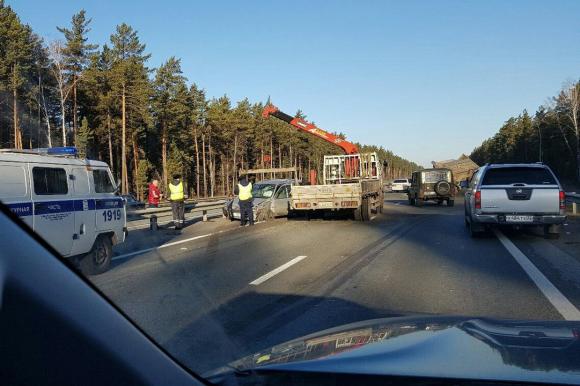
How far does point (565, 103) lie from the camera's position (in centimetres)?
7606

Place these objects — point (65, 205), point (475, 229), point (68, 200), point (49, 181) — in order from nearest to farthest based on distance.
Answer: point (49, 181)
point (65, 205)
point (68, 200)
point (475, 229)

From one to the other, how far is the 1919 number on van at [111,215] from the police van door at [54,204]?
1.08 m

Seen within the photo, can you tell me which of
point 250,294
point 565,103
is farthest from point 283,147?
point 250,294

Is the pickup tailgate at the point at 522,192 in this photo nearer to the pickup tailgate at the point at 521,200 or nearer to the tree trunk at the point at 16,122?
the pickup tailgate at the point at 521,200

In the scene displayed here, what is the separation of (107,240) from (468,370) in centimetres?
864

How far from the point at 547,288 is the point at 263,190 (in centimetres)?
1511

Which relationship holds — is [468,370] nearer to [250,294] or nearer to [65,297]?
[65,297]

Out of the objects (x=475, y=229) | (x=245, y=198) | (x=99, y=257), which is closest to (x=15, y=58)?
(x=245, y=198)

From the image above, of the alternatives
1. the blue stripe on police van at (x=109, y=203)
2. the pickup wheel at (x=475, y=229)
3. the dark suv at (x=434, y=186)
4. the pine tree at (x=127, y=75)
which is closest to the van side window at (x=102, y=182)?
the blue stripe on police van at (x=109, y=203)

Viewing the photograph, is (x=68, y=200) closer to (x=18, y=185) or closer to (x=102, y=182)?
(x=18, y=185)

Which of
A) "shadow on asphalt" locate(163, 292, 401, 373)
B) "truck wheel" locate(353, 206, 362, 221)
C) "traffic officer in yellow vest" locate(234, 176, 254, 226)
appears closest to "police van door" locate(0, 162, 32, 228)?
"shadow on asphalt" locate(163, 292, 401, 373)

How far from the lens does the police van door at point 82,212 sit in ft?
28.2

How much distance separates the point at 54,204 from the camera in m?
8.03

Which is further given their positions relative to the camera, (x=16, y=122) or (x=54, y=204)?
(x=16, y=122)
